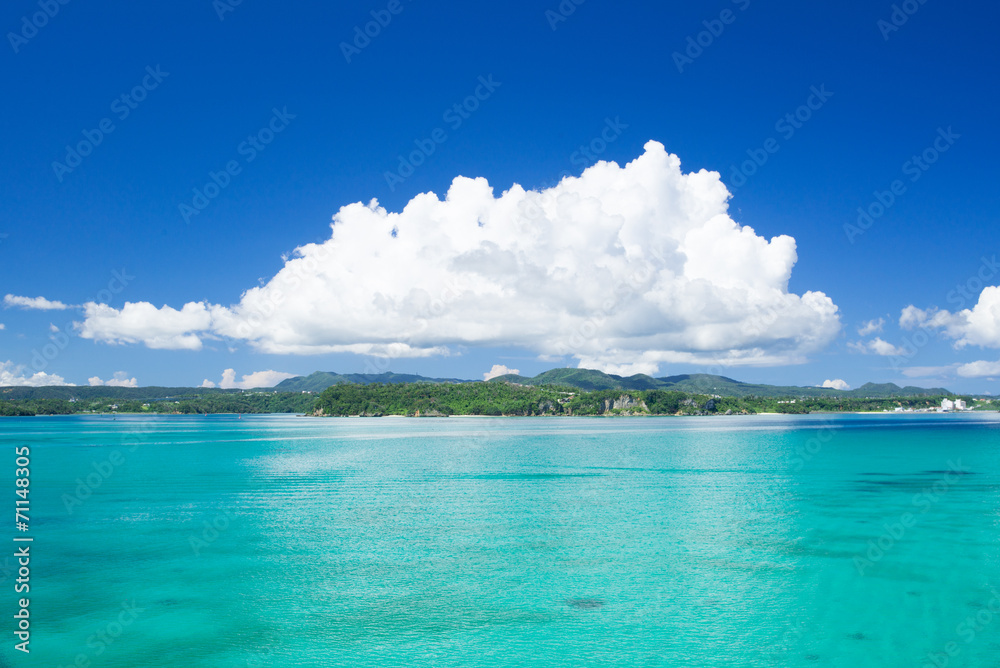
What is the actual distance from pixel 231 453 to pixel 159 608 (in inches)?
2239

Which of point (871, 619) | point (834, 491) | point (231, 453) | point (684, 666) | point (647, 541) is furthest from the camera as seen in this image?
point (231, 453)

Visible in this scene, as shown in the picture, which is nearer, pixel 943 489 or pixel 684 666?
pixel 684 666

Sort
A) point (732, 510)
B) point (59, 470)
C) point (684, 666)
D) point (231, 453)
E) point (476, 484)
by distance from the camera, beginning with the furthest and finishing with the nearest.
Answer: point (231, 453) → point (59, 470) → point (476, 484) → point (732, 510) → point (684, 666)

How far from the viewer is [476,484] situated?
44656mm

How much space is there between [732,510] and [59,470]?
51.9m

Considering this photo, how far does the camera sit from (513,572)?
21953mm

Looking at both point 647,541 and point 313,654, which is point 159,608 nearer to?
point 313,654

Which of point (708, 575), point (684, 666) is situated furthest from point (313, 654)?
point (708, 575)

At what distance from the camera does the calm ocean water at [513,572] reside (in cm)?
1581

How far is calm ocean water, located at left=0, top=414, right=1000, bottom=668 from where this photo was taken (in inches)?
623

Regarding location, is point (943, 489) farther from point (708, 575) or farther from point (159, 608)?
point (159, 608)

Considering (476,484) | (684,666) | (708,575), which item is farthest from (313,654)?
(476,484)

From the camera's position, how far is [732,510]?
1329 inches

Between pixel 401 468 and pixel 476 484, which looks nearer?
pixel 476 484
